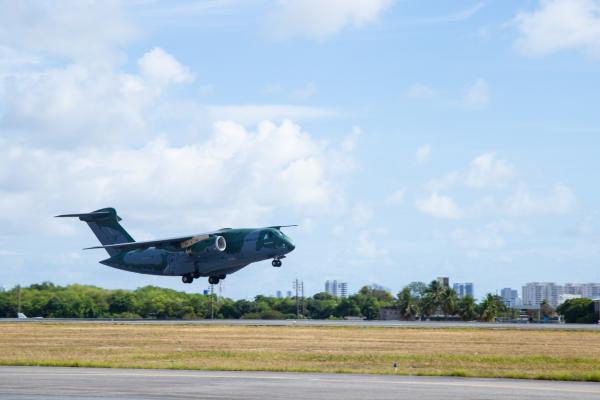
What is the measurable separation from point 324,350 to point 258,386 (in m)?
18.9

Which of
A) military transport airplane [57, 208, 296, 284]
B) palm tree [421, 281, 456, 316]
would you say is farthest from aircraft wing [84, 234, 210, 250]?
palm tree [421, 281, 456, 316]

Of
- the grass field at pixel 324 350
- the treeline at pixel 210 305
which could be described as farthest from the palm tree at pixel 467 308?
the grass field at pixel 324 350

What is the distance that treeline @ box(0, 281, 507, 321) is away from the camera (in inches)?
4456

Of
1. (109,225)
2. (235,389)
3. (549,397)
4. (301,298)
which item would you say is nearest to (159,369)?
(235,389)

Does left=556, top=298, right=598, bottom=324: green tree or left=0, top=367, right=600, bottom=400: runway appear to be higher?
left=556, top=298, right=598, bottom=324: green tree

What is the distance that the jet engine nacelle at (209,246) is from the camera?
265ft

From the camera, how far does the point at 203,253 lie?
270ft

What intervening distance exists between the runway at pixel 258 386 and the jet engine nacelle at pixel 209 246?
49372 millimetres

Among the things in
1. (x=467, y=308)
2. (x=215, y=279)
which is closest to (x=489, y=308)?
(x=467, y=308)

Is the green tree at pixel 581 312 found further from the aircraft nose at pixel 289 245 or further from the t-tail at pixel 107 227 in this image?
the t-tail at pixel 107 227

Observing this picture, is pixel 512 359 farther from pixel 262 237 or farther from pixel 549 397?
pixel 262 237

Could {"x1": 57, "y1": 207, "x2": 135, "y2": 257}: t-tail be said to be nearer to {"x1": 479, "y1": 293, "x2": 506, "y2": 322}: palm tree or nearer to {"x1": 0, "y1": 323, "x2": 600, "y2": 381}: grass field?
{"x1": 0, "y1": 323, "x2": 600, "y2": 381}: grass field

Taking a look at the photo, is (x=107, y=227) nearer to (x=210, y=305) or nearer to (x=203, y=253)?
(x=203, y=253)

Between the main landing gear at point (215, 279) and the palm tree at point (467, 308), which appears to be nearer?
the main landing gear at point (215, 279)
